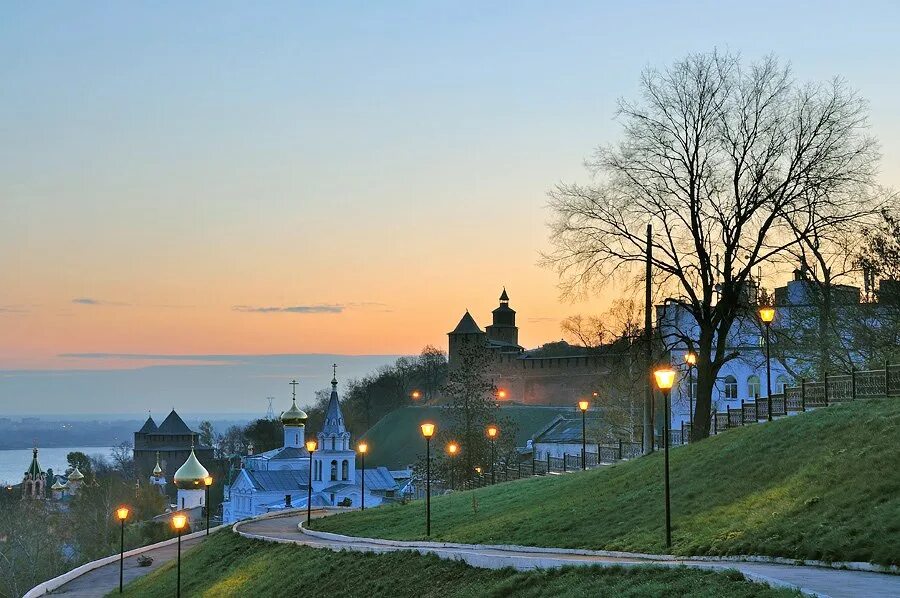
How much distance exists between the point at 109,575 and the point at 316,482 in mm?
39750

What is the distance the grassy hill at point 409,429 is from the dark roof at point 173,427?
38058mm

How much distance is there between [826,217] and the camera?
93.6ft

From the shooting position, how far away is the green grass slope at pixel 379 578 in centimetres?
1413

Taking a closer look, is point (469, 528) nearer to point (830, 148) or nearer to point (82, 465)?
point (830, 148)

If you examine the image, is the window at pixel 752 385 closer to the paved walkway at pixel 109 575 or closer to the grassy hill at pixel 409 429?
the paved walkway at pixel 109 575

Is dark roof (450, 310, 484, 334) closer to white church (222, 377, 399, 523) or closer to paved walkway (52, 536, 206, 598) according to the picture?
white church (222, 377, 399, 523)

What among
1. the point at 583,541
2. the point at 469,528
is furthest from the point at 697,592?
the point at 469,528

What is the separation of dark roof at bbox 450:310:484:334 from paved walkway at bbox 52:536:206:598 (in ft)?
295

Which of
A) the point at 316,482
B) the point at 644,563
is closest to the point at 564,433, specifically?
the point at 316,482

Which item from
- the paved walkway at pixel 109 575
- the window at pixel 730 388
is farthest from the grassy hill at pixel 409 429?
the paved walkway at pixel 109 575

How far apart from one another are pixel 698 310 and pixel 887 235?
6592 mm

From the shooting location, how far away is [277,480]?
82812 mm

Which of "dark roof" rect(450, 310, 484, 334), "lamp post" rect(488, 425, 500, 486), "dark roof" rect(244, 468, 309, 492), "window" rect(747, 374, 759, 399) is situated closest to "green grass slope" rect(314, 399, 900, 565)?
"lamp post" rect(488, 425, 500, 486)

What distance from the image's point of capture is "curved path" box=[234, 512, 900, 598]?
1250 cm
